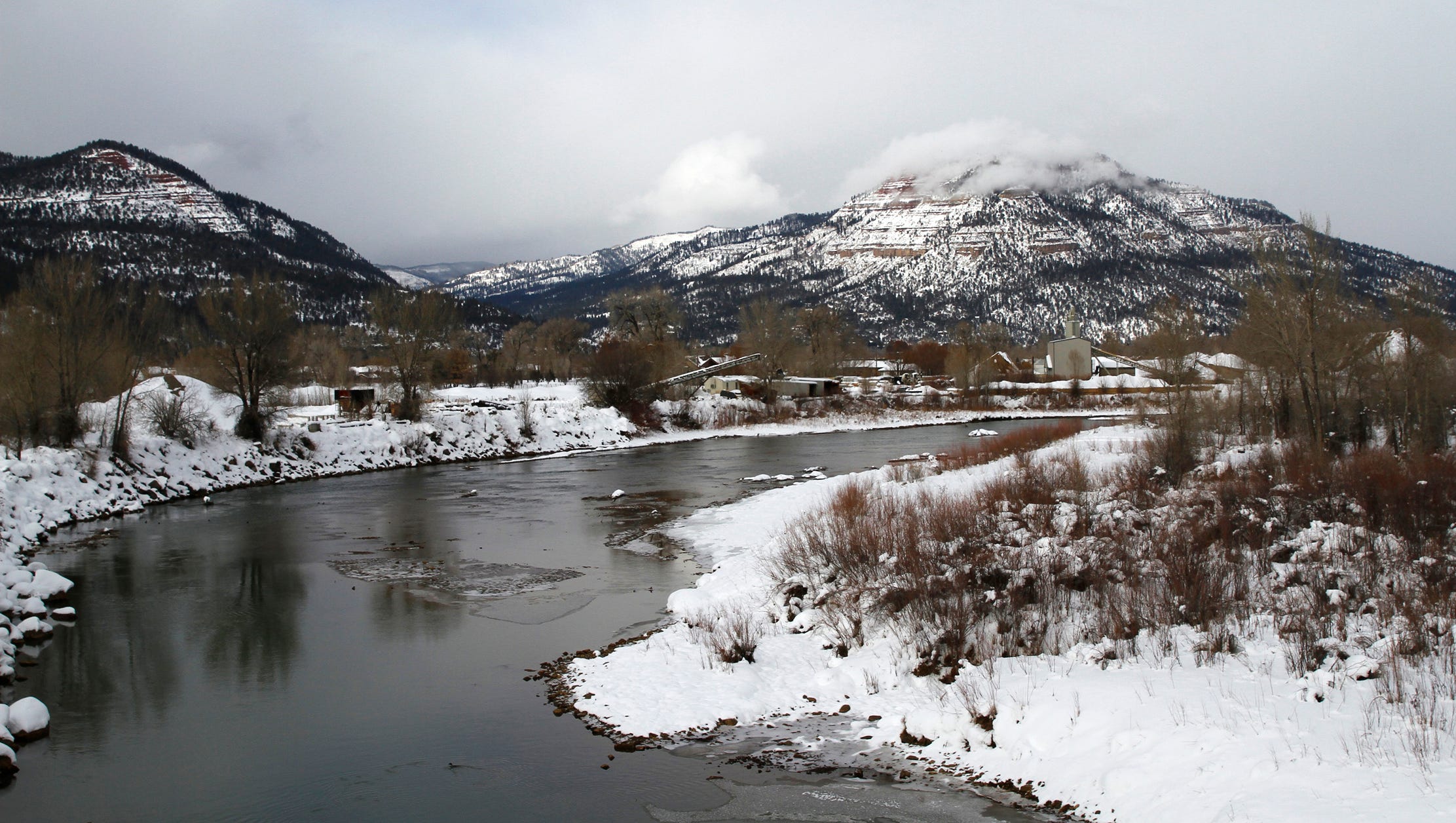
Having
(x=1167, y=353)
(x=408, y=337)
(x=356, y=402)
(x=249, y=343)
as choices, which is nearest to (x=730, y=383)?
(x=356, y=402)

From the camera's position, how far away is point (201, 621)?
15.5m

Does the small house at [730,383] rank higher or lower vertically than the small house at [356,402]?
higher

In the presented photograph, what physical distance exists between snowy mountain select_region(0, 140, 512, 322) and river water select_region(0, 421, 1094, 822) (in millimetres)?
107387

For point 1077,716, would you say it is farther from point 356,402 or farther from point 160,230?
point 160,230

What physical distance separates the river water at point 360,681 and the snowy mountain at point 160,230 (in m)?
107

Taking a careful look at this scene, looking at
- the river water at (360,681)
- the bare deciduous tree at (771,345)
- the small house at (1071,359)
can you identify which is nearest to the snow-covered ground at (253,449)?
the river water at (360,681)

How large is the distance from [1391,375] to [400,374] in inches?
1779

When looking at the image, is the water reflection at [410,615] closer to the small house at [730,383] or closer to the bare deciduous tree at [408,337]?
the bare deciduous tree at [408,337]

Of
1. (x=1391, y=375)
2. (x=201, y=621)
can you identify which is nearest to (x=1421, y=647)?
(x=201, y=621)

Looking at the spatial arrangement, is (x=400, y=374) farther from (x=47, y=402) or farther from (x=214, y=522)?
(x=214, y=522)

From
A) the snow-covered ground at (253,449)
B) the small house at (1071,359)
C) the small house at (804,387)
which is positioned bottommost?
the snow-covered ground at (253,449)

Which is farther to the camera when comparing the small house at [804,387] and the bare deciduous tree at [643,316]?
the bare deciduous tree at [643,316]

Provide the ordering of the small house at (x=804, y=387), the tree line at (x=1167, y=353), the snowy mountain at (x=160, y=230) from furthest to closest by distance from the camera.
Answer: the snowy mountain at (x=160, y=230)
the small house at (x=804, y=387)
the tree line at (x=1167, y=353)

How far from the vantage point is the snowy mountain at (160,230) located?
127m
